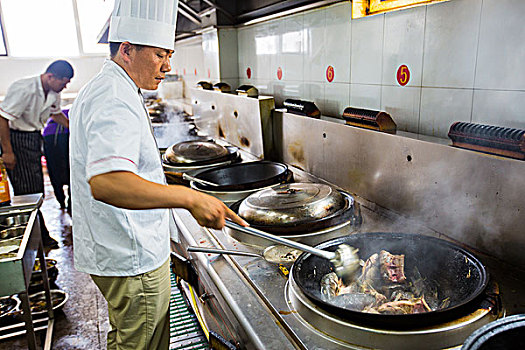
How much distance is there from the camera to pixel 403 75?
176cm

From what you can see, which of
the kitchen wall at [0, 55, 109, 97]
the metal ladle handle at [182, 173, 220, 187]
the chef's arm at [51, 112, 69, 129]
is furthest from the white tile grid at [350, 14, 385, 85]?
the kitchen wall at [0, 55, 109, 97]

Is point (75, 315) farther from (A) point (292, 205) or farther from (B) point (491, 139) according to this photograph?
(B) point (491, 139)

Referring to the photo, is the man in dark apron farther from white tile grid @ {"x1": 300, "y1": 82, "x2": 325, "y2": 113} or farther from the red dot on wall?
the red dot on wall

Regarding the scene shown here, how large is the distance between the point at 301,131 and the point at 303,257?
1.13 meters

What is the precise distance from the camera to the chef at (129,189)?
3.39 feet

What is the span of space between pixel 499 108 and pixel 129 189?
1219 mm

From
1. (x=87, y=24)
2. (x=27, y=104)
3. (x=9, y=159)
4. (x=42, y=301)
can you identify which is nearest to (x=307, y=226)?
(x=42, y=301)

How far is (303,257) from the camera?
1221mm

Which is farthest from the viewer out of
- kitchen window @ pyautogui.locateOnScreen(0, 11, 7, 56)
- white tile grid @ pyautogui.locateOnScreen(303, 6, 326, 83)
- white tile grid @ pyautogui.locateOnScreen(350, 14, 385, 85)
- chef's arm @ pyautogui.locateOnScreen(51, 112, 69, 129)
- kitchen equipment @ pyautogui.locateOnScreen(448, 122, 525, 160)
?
kitchen window @ pyautogui.locateOnScreen(0, 11, 7, 56)

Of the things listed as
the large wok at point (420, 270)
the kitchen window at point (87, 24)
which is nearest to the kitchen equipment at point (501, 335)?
the large wok at point (420, 270)

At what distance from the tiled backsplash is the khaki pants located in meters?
1.22

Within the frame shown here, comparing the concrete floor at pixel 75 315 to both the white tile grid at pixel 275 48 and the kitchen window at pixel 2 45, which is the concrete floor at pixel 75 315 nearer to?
the white tile grid at pixel 275 48

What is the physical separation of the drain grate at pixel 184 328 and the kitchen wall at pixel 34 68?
284 inches

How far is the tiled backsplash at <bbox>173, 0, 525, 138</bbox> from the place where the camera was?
1.33 metres
